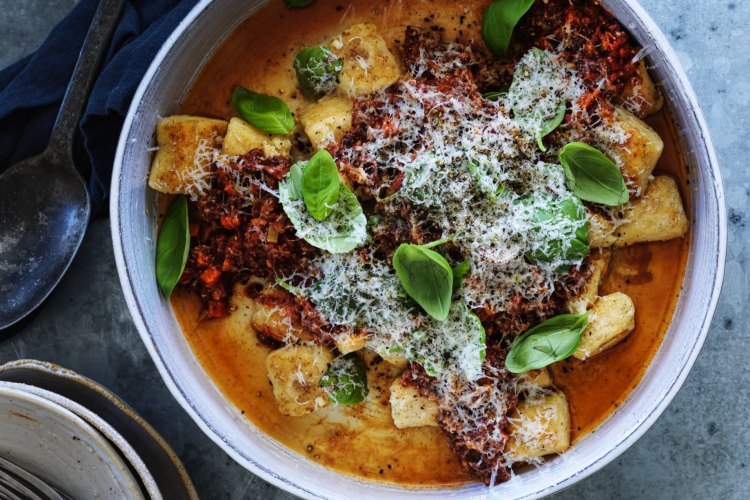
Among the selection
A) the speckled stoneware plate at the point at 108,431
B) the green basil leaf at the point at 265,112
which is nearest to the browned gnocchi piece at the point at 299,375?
the speckled stoneware plate at the point at 108,431

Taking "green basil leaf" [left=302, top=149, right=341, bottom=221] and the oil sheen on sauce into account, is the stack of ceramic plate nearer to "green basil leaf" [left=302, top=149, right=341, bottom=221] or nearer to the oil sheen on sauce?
the oil sheen on sauce

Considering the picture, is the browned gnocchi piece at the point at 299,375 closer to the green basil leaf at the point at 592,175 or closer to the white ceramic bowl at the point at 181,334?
the white ceramic bowl at the point at 181,334

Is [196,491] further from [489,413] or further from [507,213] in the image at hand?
[507,213]

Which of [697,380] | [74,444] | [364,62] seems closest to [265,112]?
[364,62]

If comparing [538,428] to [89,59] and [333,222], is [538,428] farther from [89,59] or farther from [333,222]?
[89,59]

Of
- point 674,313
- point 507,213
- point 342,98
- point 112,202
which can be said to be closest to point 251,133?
point 342,98
